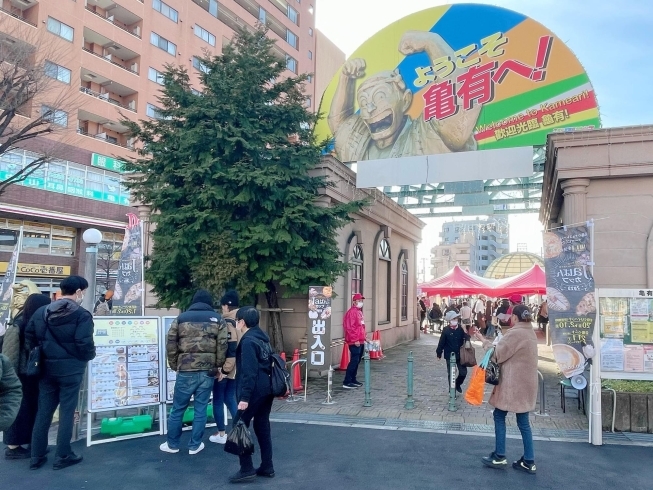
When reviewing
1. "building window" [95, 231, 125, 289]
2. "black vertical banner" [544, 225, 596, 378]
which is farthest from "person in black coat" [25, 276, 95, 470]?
"building window" [95, 231, 125, 289]

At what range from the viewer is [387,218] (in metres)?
16.2

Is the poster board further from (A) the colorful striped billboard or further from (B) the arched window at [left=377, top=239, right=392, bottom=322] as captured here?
(B) the arched window at [left=377, top=239, right=392, bottom=322]

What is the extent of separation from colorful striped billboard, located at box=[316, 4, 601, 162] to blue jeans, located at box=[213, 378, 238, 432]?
8431mm

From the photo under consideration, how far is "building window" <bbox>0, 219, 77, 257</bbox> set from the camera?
86.6 ft

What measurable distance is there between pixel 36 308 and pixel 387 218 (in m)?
11.8

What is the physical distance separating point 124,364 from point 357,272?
27.6 feet

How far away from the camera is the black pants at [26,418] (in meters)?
5.75

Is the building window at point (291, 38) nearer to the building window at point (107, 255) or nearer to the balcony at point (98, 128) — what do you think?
the balcony at point (98, 128)

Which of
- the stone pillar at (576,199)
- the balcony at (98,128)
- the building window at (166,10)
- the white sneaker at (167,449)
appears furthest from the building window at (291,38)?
the white sneaker at (167,449)

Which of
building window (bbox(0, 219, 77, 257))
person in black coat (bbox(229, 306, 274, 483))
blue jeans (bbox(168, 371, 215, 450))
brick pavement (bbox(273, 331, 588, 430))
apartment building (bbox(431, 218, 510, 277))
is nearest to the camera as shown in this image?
person in black coat (bbox(229, 306, 274, 483))

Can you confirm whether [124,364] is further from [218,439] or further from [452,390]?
[452,390]

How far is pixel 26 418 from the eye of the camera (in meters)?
5.80

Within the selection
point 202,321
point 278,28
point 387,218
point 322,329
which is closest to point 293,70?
point 278,28

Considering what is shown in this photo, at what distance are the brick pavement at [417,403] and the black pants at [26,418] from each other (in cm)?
366
